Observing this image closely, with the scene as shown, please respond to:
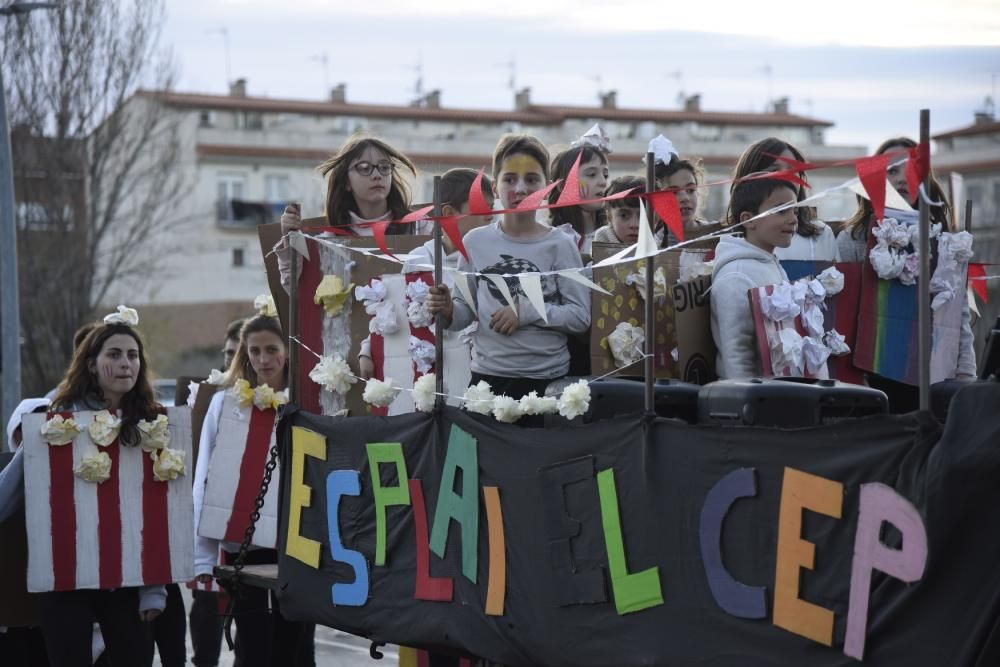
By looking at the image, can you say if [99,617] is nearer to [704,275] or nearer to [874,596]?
[704,275]

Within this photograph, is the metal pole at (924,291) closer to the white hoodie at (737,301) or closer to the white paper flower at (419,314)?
the white hoodie at (737,301)

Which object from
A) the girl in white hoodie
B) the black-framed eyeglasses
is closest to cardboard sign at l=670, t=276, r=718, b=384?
the girl in white hoodie

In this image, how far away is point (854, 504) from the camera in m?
4.30

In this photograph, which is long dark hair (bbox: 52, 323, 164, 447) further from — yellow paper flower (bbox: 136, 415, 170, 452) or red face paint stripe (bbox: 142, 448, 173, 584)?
red face paint stripe (bbox: 142, 448, 173, 584)

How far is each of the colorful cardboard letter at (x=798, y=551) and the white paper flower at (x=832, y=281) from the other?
2143mm

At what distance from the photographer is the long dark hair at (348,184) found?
7.74 metres

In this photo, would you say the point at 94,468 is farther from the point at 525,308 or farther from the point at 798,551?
the point at 798,551

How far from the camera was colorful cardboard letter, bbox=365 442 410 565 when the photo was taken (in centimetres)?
625

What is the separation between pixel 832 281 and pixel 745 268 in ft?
1.70

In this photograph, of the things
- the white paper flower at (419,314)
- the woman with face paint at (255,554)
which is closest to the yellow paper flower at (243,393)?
the woman with face paint at (255,554)

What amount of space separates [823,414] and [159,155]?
3349 cm

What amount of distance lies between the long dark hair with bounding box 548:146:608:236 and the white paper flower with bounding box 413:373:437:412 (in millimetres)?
1728

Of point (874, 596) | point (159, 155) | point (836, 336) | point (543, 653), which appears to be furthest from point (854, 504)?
point (159, 155)

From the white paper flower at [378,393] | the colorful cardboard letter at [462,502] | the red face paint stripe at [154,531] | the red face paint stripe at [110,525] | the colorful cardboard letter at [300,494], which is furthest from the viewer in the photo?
the red face paint stripe at [154,531]
